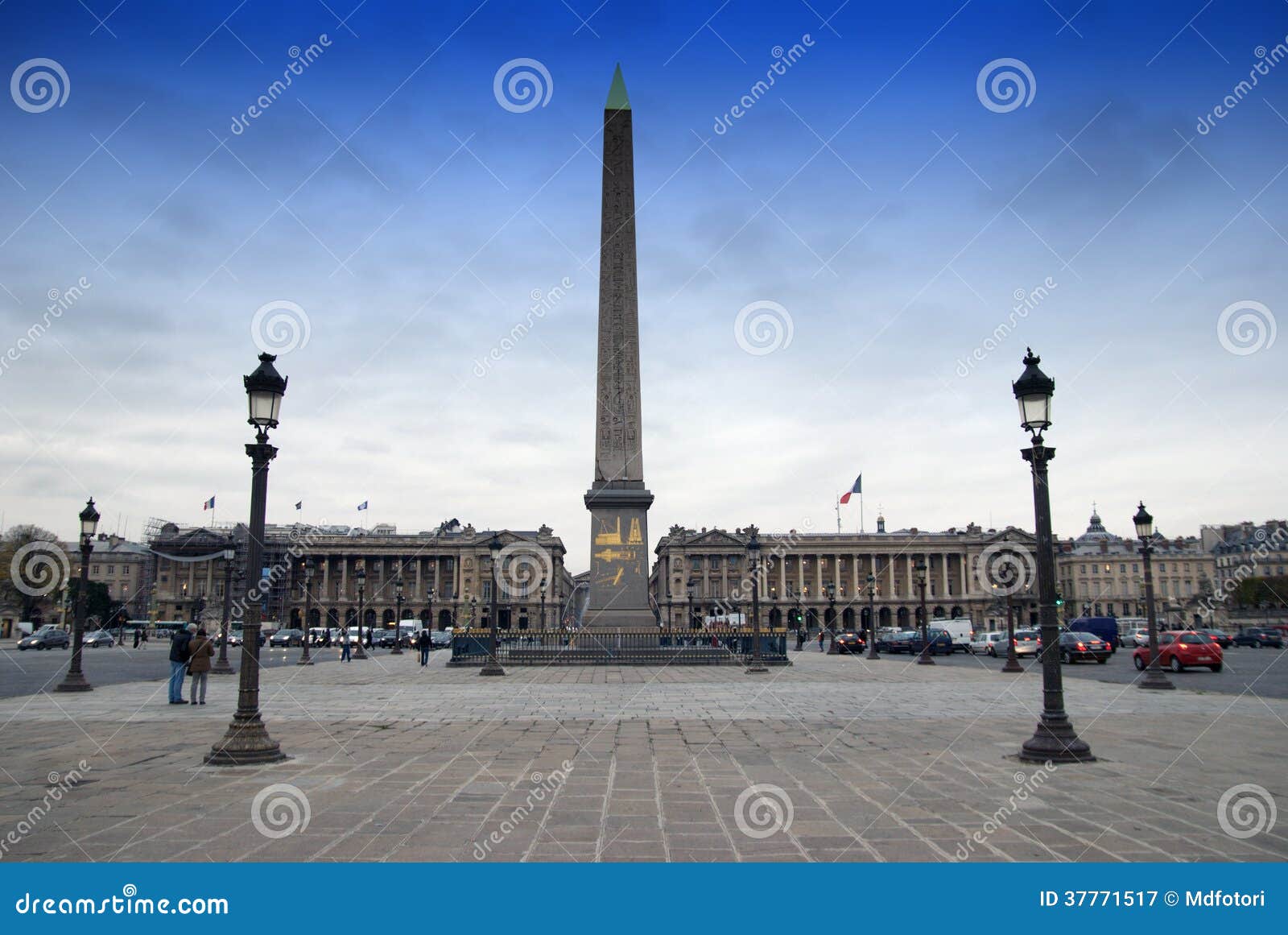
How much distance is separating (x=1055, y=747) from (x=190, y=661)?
15.1m

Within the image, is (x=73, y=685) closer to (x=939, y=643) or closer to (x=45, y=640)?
(x=939, y=643)

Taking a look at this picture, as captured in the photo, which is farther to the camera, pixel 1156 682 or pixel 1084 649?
pixel 1084 649

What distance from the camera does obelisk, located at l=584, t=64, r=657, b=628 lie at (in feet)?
94.5

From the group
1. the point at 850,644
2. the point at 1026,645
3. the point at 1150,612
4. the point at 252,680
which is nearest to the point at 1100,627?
the point at 850,644

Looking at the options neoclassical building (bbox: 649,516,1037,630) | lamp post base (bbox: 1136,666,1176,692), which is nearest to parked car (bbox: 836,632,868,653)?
lamp post base (bbox: 1136,666,1176,692)

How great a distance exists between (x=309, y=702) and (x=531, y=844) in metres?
13.8

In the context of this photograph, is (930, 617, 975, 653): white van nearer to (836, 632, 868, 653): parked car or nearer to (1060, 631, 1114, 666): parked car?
(836, 632, 868, 653): parked car

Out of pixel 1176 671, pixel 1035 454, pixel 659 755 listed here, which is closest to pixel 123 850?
pixel 659 755

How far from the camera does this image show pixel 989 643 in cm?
4678

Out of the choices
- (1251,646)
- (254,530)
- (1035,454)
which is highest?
(1035,454)

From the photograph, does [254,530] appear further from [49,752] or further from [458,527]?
[458,527]

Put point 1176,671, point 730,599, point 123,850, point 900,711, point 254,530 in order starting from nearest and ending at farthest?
point 123,850 → point 254,530 → point 900,711 → point 1176,671 → point 730,599

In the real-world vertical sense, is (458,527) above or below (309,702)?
above

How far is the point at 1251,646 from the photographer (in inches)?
2355
